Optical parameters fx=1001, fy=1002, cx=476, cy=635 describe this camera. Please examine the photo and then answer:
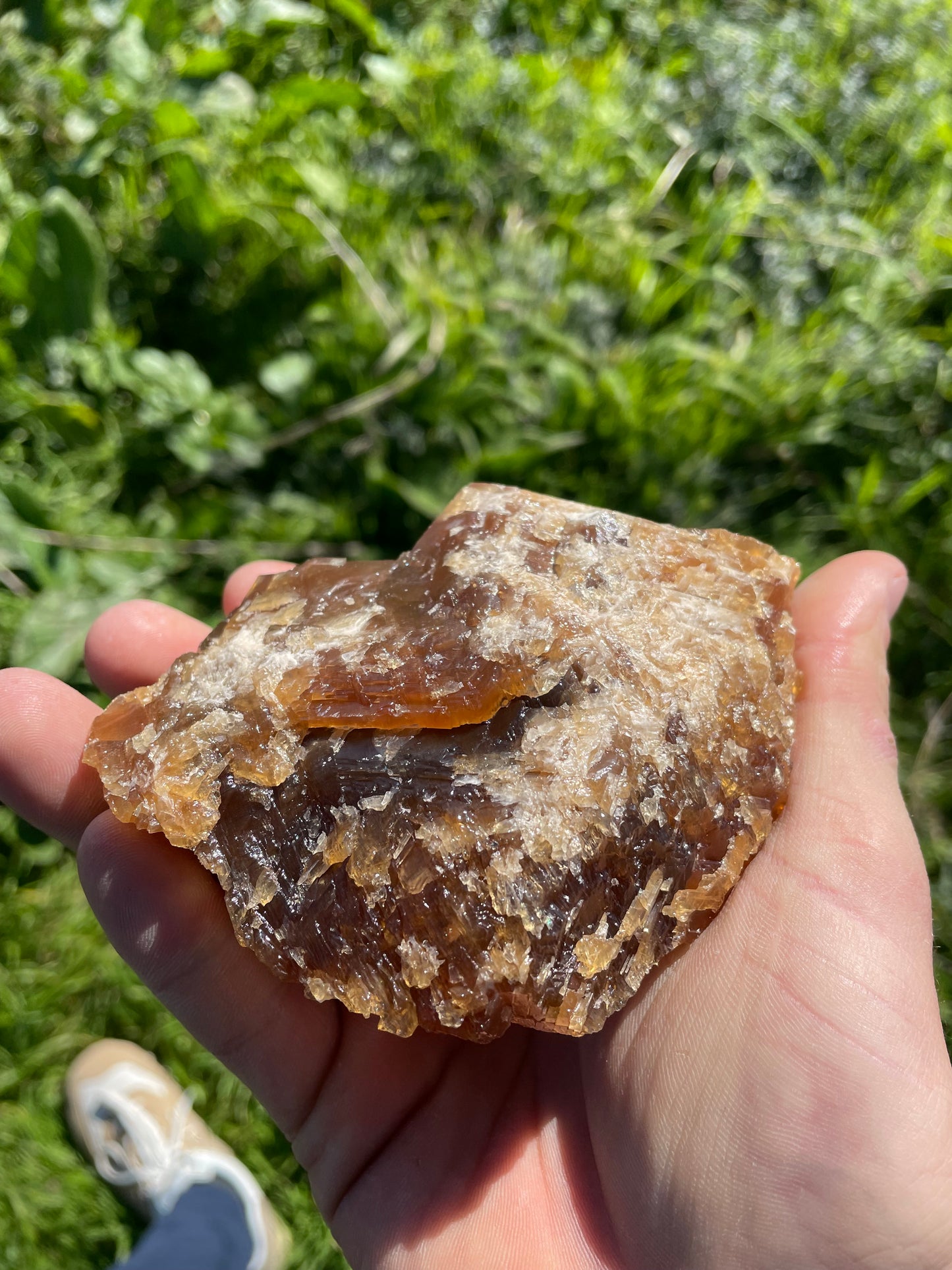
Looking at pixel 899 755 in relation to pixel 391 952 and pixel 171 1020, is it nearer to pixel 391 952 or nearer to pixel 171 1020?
pixel 391 952

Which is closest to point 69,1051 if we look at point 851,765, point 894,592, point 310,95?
point 851,765

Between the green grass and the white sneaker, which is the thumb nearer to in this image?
the green grass

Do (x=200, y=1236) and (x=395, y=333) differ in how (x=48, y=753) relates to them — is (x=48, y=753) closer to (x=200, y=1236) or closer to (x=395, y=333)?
(x=200, y=1236)

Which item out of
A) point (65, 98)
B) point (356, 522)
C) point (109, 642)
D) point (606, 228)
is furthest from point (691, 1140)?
point (65, 98)

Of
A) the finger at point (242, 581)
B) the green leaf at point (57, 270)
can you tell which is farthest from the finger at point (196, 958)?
the green leaf at point (57, 270)

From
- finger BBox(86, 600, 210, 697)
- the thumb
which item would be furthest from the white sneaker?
the thumb

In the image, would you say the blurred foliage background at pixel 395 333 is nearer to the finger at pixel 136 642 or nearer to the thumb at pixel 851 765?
the finger at pixel 136 642
